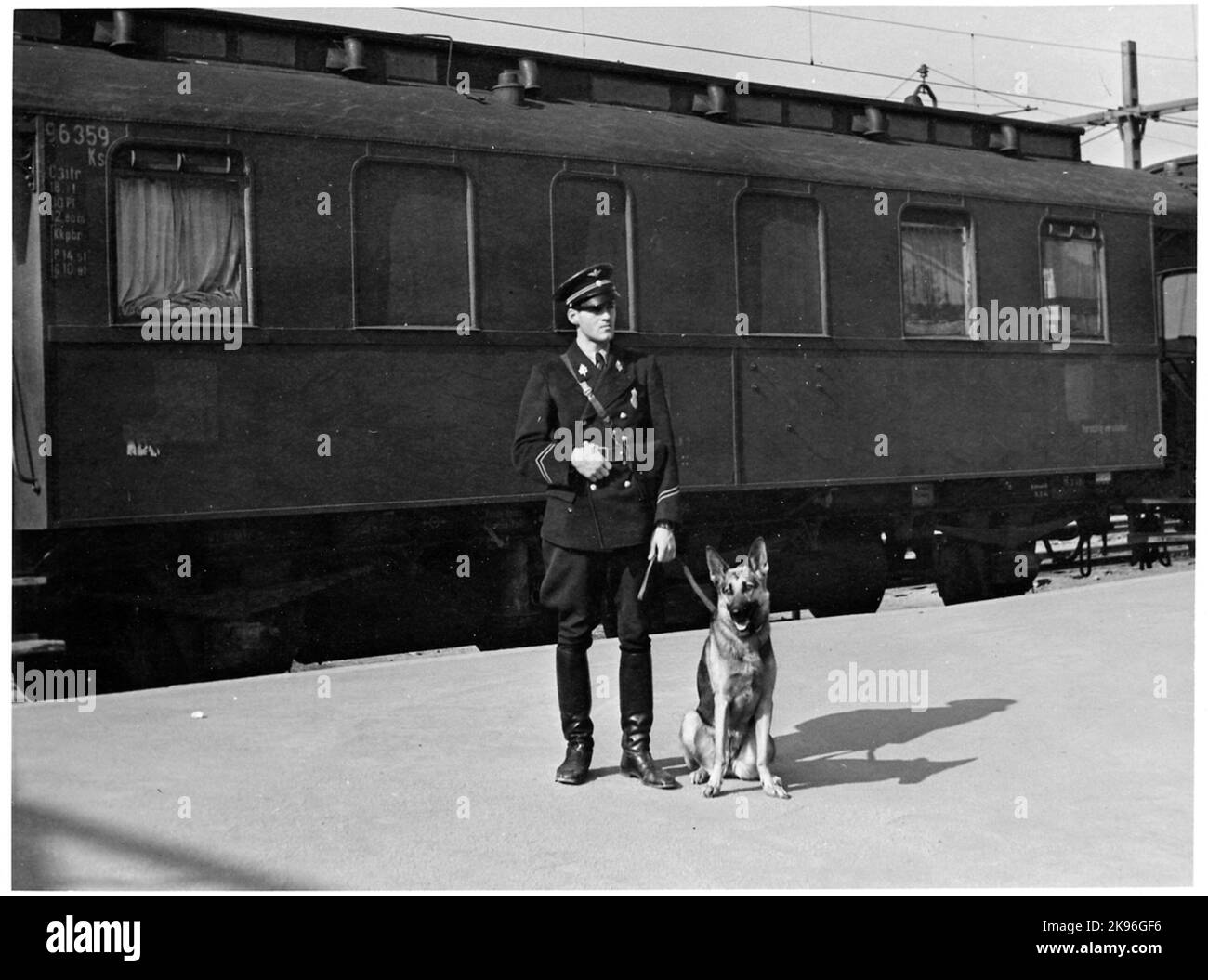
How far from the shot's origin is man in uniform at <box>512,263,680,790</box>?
5.76 meters

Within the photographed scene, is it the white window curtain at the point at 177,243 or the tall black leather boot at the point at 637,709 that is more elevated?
the white window curtain at the point at 177,243

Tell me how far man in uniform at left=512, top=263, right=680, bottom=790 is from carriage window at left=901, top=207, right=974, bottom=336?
20.1 feet

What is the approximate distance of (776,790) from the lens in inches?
221

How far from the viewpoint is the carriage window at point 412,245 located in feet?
29.8

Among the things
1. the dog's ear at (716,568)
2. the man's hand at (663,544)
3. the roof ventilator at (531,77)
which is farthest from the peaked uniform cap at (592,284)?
the roof ventilator at (531,77)

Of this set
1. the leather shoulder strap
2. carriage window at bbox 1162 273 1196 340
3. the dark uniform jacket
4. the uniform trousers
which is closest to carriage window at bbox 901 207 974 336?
carriage window at bbox 1162 273 1196 340

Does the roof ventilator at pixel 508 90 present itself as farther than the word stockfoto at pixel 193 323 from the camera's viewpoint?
Yes

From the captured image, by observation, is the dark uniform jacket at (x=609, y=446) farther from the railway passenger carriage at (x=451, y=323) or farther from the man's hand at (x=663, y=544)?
the railway passenger carriage at (x=451, y=323)

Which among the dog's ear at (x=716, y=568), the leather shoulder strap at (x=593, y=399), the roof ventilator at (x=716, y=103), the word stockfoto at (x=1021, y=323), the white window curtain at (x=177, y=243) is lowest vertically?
the dog's ear at (x=716, y=568)

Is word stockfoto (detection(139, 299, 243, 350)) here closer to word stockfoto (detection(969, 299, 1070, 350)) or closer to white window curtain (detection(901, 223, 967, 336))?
white window curtain (detection(901, 223, 967, 336))

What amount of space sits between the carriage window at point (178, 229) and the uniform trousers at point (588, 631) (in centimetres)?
372

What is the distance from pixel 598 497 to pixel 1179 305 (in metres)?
9.66

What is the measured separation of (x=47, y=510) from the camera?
26.3 ft
